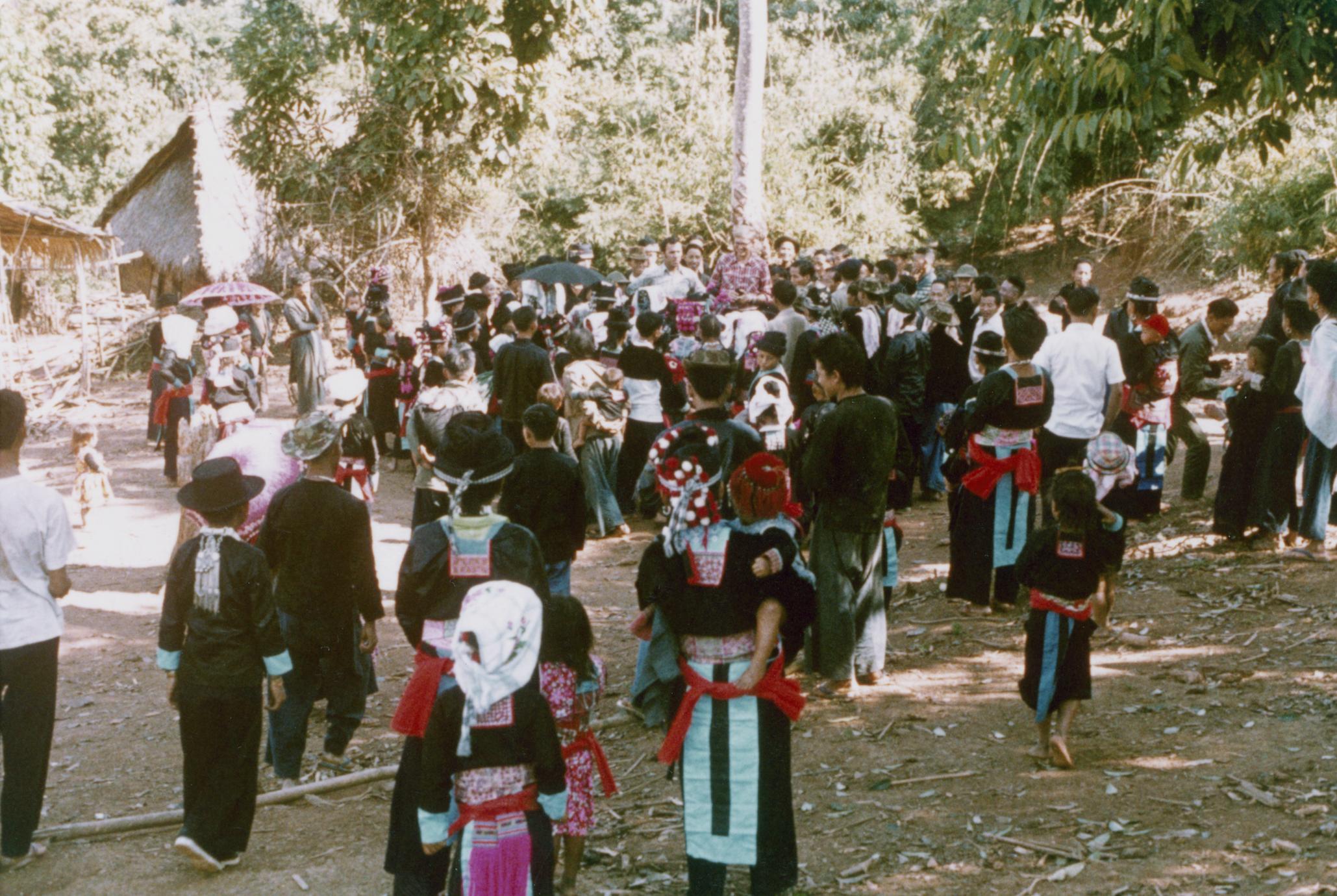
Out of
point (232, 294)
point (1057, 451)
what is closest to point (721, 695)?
point (1057, 451)

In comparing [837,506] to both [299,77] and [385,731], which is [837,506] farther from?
[299,77]

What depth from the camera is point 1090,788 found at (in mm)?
5305

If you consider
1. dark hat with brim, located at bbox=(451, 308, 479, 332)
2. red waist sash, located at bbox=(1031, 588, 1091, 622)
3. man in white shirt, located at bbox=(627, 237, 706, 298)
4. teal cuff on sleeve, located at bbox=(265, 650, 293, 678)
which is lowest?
teal cuff on sleeve, located at bbox=(265, 650, 293, 678)

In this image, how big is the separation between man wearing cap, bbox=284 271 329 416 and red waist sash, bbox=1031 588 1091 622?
907 cm

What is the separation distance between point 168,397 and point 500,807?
948 centimetres

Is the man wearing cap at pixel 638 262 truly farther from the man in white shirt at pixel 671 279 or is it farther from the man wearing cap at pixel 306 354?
the man wearing cap at pixel 306 354

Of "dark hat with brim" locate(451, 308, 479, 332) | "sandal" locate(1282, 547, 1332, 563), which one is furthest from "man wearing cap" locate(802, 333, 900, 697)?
"dark hat with brim" locate(451, 308, 479, 332)

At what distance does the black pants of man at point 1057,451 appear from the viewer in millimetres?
7859

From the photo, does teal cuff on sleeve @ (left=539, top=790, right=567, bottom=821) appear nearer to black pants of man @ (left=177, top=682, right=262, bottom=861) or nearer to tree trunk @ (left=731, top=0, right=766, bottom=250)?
black pants of man @ (left=177, top=682, right=262, bottom=861)

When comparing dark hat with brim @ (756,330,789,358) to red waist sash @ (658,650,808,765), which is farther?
dark hat with brim @ (756,330,789,358)

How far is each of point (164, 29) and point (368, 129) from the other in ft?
70.2

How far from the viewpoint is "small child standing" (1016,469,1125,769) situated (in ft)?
18.0

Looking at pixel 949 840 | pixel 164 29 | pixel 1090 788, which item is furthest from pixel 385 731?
pixel 164 29

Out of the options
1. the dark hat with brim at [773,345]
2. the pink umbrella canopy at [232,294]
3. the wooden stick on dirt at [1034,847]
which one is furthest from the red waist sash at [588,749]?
the pink umbrella canopy at [232,294]
